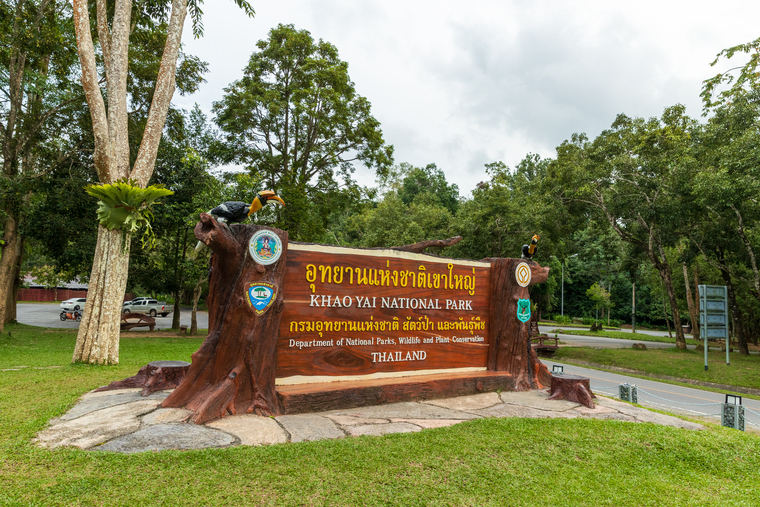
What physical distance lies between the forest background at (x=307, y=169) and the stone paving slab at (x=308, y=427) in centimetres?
1072

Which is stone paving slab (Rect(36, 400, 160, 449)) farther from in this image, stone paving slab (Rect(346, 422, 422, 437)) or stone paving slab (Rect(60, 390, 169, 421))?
stone paving slab (Rect(346, 422, 422, 437))

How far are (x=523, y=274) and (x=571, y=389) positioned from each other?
5.99 ft

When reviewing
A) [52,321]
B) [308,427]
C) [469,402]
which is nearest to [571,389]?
[469,402]

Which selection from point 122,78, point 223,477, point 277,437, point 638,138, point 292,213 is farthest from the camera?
point 638,138

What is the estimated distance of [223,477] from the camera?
310 cm

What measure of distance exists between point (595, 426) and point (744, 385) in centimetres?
992

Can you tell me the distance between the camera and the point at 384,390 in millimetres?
5484

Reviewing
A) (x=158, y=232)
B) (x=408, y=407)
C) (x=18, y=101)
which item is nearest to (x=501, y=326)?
(x=408, y=407)

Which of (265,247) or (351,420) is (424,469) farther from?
(265,247)

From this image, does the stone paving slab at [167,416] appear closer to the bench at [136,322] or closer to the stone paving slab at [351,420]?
the stone paving slab at [351,420]

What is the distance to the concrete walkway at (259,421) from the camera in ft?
12.3

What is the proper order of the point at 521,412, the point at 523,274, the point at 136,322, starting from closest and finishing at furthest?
the point at 521,412 < the point at 523,274 < the point at 136,322

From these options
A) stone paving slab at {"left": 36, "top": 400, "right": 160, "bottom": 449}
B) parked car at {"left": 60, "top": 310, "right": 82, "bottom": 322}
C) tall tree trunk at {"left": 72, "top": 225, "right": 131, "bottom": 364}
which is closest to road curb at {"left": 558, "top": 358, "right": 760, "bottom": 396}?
stone paving slab at {"left": 36, "top": 400, "right": 160, "bottom": 449}

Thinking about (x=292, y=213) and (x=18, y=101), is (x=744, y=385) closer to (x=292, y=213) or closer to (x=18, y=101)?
(x=292, y=213)
